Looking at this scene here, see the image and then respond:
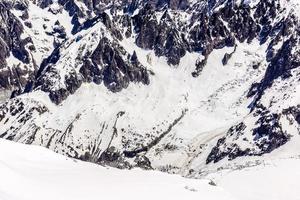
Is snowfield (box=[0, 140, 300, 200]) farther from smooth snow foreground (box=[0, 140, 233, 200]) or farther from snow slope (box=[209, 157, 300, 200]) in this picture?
snow slope (box=[209, 157, 300, 200])

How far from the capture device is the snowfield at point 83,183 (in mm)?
50156

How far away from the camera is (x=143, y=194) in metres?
53.1

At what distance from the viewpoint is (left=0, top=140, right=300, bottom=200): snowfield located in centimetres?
5016

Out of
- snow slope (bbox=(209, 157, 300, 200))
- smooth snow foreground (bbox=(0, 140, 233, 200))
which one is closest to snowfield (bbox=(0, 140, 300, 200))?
smooth snow foreground (bbox=(0, 140, 233, 200))

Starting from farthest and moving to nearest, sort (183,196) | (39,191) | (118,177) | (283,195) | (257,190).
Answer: (283,195) → (257,190) → (118,177) → (183,196) → (39,191)

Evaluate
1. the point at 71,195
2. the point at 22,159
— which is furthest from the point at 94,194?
the point at 22,159

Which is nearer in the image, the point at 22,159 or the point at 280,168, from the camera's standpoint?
the point at 22,159

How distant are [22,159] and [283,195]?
3023 centimetres

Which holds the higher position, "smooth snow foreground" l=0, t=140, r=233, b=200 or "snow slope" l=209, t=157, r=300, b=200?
"snow slope" l=209, t=157, r=300, b=200

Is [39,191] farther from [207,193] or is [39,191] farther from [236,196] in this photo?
[236,196]

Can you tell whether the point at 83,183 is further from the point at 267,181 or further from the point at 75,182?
the point at 267,181

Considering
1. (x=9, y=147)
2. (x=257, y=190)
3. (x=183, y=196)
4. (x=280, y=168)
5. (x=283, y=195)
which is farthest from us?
(x=280, y=168)

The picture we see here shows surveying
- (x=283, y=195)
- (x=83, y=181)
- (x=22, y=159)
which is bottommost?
(x=83, y=181)

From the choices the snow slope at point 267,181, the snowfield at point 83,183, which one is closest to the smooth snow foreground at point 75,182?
the snowfield at point 83,183
